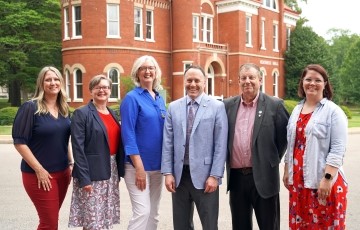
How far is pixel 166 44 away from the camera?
1141 inches

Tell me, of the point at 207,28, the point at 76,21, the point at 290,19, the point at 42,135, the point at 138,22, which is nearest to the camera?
the point at 42,135

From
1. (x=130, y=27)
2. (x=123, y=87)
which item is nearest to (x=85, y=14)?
(x=130, y=27)

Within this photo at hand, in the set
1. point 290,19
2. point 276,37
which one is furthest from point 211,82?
point 290,19

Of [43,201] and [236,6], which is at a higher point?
[236,6]

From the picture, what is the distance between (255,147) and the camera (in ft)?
14.2

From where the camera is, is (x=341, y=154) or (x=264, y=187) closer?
(x=341, y=154)

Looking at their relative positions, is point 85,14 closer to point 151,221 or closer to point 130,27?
point 130,27

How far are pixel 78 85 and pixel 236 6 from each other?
14.1 meters

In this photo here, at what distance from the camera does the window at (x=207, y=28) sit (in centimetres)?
3111

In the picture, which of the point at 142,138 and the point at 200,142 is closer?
the point at 200,142

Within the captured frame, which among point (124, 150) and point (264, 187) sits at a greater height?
point (124, 150)

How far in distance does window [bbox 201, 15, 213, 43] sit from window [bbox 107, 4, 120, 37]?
7.64 metres

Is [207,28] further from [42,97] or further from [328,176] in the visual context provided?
[328,176]

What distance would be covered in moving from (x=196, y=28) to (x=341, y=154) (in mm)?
26587
